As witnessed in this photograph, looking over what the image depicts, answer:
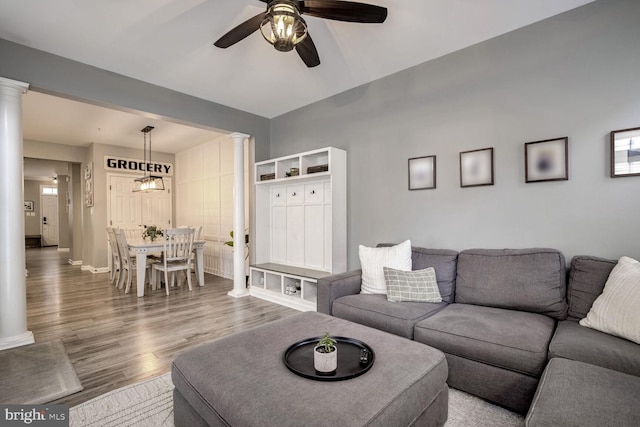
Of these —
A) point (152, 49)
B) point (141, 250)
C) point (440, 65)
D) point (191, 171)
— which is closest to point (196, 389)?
point (152, 49)

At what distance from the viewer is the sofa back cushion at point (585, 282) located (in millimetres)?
2039

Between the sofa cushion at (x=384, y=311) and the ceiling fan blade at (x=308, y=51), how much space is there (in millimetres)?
1987

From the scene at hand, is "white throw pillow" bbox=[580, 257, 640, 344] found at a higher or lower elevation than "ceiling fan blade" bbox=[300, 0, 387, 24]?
lower

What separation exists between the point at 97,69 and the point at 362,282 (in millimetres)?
3386

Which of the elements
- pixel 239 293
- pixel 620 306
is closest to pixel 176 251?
pixel 239 293

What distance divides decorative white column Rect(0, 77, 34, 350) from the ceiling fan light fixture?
8.20 ft

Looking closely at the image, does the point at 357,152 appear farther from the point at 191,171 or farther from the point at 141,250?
the point at 191,171

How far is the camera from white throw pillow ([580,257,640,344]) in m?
1.66

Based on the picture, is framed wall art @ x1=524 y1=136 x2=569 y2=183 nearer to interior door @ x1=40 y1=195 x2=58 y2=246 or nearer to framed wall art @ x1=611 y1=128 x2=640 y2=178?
framed wall art @ x1=611 y1=128 x2=640 y2=178

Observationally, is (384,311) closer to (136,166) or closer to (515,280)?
(515,280)

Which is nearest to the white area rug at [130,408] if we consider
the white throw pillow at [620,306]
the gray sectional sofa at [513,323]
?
the gray sectional sofa at [513,323]

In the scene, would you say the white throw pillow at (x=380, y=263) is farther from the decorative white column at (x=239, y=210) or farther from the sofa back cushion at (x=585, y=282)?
the decorative white column at (x=239, y=210)

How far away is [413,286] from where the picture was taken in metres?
2.56
